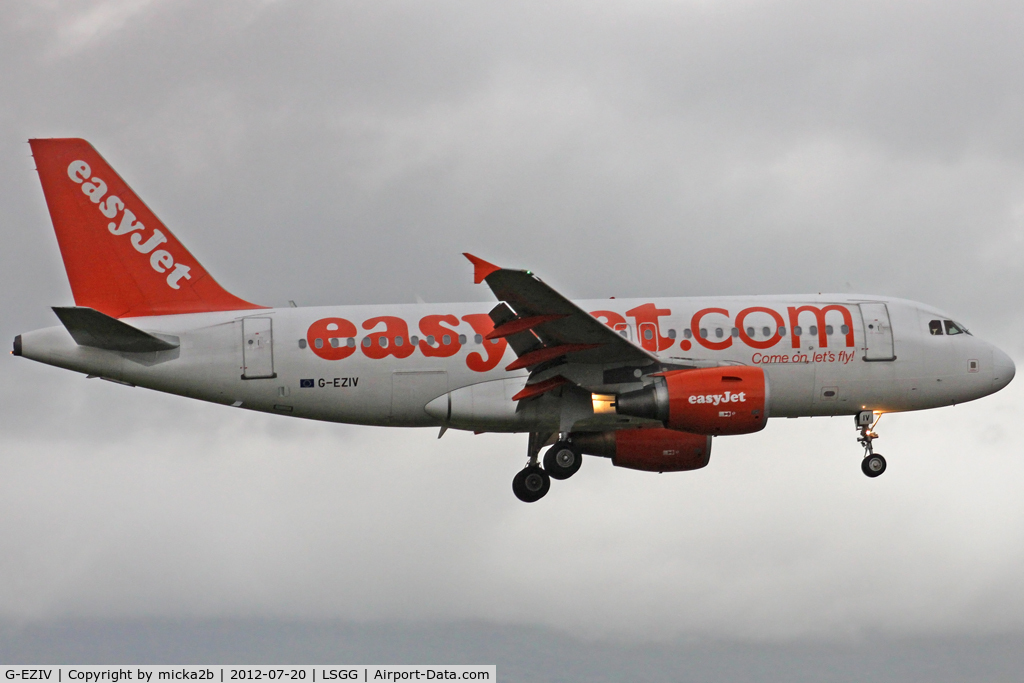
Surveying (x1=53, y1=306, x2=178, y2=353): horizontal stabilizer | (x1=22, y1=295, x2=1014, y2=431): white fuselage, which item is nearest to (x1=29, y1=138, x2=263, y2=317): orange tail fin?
(x1=22, y1=295, x2=1014, y2=431): white fuselage

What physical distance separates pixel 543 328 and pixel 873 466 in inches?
456

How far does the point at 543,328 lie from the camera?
3597cm

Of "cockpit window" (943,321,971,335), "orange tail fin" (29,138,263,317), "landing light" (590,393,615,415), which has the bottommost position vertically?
"landing light" (590,393,615,415)

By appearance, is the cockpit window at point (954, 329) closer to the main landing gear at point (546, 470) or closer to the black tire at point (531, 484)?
the main landing gear at point (546, 470)

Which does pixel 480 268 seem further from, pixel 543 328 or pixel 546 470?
pixel 546 470

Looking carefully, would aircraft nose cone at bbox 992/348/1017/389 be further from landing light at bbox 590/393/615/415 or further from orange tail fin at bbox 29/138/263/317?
orange tail fin at bbox 29/138/263/317

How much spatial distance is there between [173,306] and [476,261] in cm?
1089

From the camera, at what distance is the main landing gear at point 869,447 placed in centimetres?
3994

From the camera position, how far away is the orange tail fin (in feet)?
131

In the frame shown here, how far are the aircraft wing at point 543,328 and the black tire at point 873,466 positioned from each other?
8.05 meters

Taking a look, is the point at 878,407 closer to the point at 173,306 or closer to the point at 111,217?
the point at 173,306

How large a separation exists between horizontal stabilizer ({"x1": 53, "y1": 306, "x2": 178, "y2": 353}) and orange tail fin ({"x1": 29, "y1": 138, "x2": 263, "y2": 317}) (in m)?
1.76

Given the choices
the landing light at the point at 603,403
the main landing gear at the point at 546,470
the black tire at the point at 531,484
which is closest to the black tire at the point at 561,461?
the main landing gear at the point at 546,470

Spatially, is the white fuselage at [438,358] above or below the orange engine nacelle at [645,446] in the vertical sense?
above
